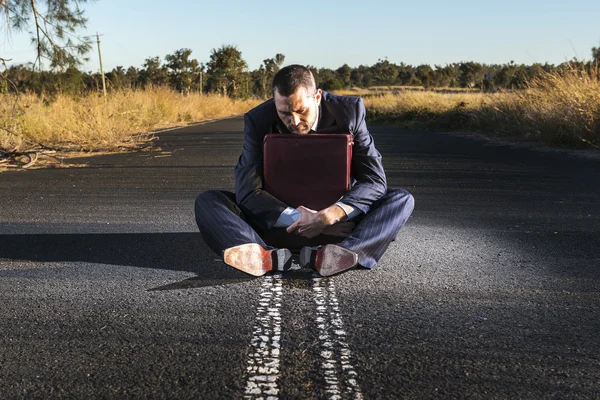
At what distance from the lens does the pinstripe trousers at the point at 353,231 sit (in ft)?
13.8

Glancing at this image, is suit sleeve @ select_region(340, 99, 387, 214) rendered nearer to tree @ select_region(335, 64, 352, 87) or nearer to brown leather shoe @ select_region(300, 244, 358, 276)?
brown leather shoe @ select_region(300, 244, 358, 276)

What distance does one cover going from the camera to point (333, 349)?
3.00 m

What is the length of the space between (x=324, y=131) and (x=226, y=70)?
6438 cm

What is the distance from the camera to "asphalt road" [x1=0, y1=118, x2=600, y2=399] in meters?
2.64

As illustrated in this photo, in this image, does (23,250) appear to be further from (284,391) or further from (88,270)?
(284,391)

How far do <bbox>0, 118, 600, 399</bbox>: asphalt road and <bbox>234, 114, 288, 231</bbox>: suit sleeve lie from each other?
1.30 ft

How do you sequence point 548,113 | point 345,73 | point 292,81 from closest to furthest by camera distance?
point 292,81 < point 548,113 < point 345,73

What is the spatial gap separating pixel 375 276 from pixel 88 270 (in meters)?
1.83

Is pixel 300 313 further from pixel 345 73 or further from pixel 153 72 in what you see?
pixel 345 73

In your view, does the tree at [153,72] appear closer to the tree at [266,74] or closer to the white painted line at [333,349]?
the tree at [266,74]

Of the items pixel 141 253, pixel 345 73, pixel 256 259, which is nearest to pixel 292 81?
pixel 256 259

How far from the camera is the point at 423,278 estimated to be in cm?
429

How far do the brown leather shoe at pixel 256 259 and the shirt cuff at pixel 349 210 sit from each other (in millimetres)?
Result: 459

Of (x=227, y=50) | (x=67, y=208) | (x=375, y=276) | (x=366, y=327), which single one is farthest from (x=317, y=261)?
(x=227, y=50)
